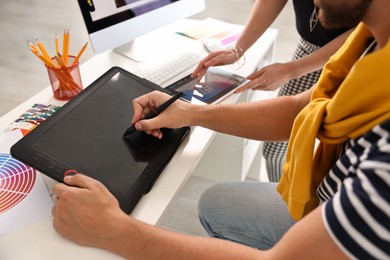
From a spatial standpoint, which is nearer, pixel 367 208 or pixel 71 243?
pixel 367 208

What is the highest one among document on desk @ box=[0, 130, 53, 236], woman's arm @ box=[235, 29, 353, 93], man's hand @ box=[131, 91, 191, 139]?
man's hand @ box=[131, 91, 191, 139]

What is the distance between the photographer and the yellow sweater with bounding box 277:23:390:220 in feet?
1.86

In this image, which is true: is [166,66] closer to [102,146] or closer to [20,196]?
[102,146]

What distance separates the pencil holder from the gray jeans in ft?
1.58

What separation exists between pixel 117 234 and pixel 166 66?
0.68 m

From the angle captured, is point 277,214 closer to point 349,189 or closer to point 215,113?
point 215,113

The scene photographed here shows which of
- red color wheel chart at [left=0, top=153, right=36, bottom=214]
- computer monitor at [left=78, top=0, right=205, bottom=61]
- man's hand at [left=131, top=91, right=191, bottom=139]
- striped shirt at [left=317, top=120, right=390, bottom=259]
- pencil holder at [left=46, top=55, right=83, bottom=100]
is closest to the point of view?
striped shirt at [left=317, top=120, right=390, bottom=259]

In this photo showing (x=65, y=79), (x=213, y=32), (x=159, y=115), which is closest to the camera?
(x=159, y=115)

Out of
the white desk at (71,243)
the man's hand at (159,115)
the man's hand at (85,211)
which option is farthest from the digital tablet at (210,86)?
the man's hand at (85,211)

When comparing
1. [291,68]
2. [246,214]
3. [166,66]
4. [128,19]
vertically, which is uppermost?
[128,19]

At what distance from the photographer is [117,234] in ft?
2.18

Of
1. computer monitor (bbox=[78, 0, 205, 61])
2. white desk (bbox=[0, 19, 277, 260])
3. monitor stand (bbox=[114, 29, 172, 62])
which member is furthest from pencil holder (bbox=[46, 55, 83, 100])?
monitor stand (bbox=[114, 29, 172, 62])

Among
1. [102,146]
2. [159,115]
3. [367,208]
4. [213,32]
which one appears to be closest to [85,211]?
[102,146]

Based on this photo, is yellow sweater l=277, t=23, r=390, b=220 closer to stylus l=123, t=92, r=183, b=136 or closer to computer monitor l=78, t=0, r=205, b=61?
stylus l=123, t=92, r=183, b=136
